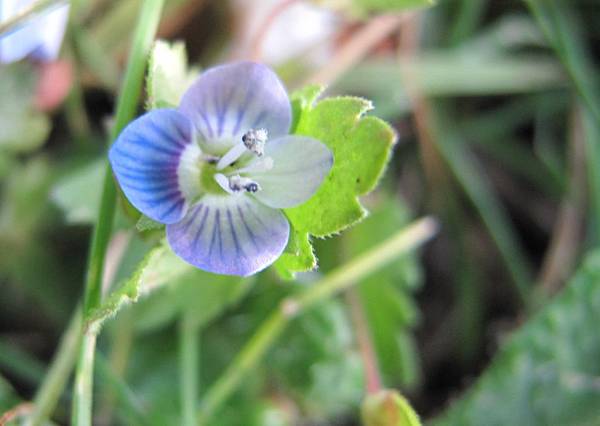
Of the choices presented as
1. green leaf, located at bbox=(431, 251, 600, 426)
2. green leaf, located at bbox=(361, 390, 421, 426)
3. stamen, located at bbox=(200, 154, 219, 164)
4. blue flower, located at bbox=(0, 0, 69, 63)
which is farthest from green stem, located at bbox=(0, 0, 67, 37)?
green leaf, located at bbox=(431, 251, 600, 426)

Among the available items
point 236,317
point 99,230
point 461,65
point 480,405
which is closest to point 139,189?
point 99,230

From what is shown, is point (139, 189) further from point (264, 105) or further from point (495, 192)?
point (495, 192)

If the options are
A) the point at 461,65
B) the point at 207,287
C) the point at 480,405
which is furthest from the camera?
the point at 461,65

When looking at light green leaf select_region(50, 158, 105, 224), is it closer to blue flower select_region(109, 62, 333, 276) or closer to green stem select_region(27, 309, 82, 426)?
green stem select_region(27, 309, 82, 426)

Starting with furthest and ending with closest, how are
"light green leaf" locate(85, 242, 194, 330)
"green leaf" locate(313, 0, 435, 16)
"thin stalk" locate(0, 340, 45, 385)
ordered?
"thin stalk" locate(0, 340, 45, 385) < "green leaf" locate(313, 0, 435, 16) < "light green leaf" locate(85, 242, 194, 330)

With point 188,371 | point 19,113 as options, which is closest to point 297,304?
point 188,371

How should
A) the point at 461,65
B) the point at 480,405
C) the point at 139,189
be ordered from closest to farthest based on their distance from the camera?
the point at 139,189
the point at 480,405
the point at 461,65

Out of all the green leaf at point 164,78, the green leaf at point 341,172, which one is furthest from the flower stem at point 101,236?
the green leaf at point 341,172

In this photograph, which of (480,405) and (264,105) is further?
(480,405)
